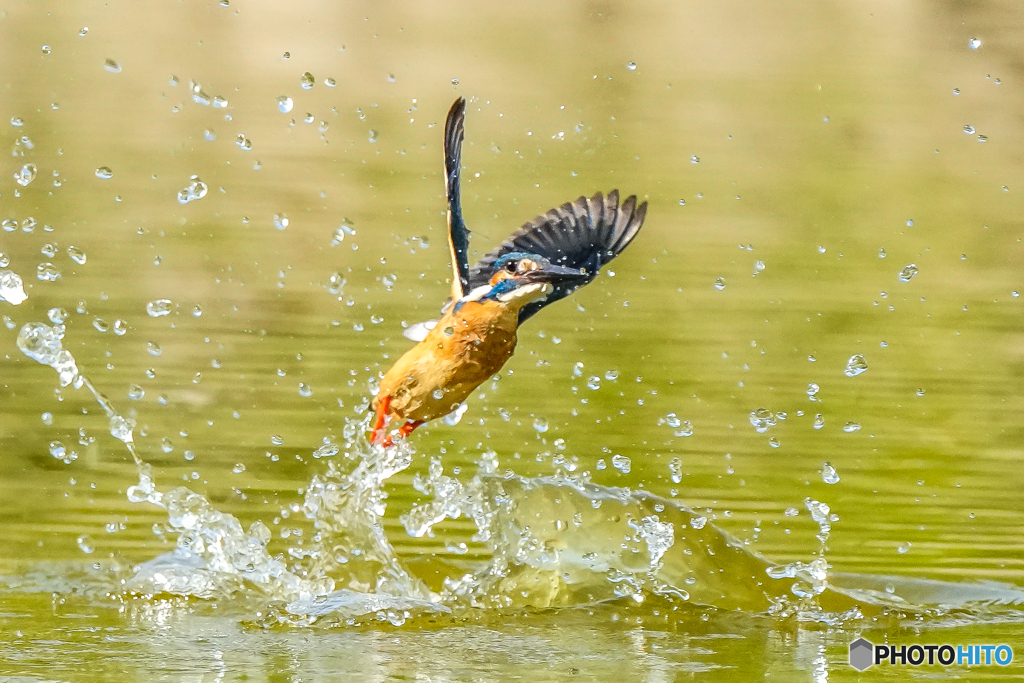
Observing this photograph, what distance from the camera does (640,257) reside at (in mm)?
6836

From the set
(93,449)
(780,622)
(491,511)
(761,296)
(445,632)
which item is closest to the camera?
(445,632)

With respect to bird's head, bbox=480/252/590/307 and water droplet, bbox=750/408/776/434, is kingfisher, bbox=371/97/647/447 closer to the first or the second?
bird's head, bbox=480/252/590/307

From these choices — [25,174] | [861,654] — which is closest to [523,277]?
[861,654]

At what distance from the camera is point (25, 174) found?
21.3ft

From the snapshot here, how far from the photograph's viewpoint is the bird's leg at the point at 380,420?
338 cm

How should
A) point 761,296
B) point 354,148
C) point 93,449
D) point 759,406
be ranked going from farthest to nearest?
point 354,148 → point 761,296 → point 759,406 → point 93,449

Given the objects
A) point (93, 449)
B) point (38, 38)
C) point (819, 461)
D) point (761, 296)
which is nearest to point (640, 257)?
point (761, 296)

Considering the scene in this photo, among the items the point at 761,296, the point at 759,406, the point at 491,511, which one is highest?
the point at 761,296

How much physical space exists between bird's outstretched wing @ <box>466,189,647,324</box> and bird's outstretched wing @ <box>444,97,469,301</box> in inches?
9.8

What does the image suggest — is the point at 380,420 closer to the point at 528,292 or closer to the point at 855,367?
the point at 528,292

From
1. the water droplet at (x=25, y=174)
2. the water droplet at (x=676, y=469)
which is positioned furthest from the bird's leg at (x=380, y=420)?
the water droplet at (x=25, y=174)

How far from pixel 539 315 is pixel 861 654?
298 centimetres

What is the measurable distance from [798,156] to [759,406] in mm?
4123

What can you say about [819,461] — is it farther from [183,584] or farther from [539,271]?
[183,584]
